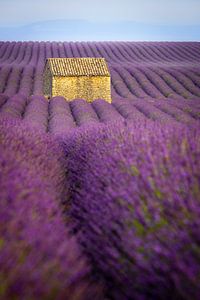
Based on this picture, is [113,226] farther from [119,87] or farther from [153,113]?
[119,87]

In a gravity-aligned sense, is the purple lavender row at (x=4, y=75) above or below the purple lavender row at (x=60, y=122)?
above

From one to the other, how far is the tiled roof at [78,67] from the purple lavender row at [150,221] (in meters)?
21.1

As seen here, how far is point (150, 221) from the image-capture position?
350cm

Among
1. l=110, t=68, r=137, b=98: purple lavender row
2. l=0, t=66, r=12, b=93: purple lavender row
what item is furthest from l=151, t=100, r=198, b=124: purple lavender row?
l=0, t=66, r=12, b=93: purple lavender row

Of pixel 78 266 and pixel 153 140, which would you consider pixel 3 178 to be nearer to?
pixel 78 266

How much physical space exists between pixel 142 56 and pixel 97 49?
6087 millimetres

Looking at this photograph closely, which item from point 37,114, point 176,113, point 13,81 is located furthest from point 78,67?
point 176,113

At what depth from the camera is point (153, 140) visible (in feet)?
16.4

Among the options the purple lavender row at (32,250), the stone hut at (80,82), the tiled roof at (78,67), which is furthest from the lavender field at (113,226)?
the tiled roof at (78,67)

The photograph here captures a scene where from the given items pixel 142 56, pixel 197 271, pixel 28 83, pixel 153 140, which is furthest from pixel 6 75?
pixel 197 271

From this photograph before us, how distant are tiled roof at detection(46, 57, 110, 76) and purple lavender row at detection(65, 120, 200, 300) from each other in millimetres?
21068

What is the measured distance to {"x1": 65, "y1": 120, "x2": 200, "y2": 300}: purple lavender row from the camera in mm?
3094

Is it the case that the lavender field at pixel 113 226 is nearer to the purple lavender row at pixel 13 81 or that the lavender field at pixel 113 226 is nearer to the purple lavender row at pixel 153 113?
the purple lavender row at pixel 153 113

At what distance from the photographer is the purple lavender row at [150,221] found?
3094 mm
